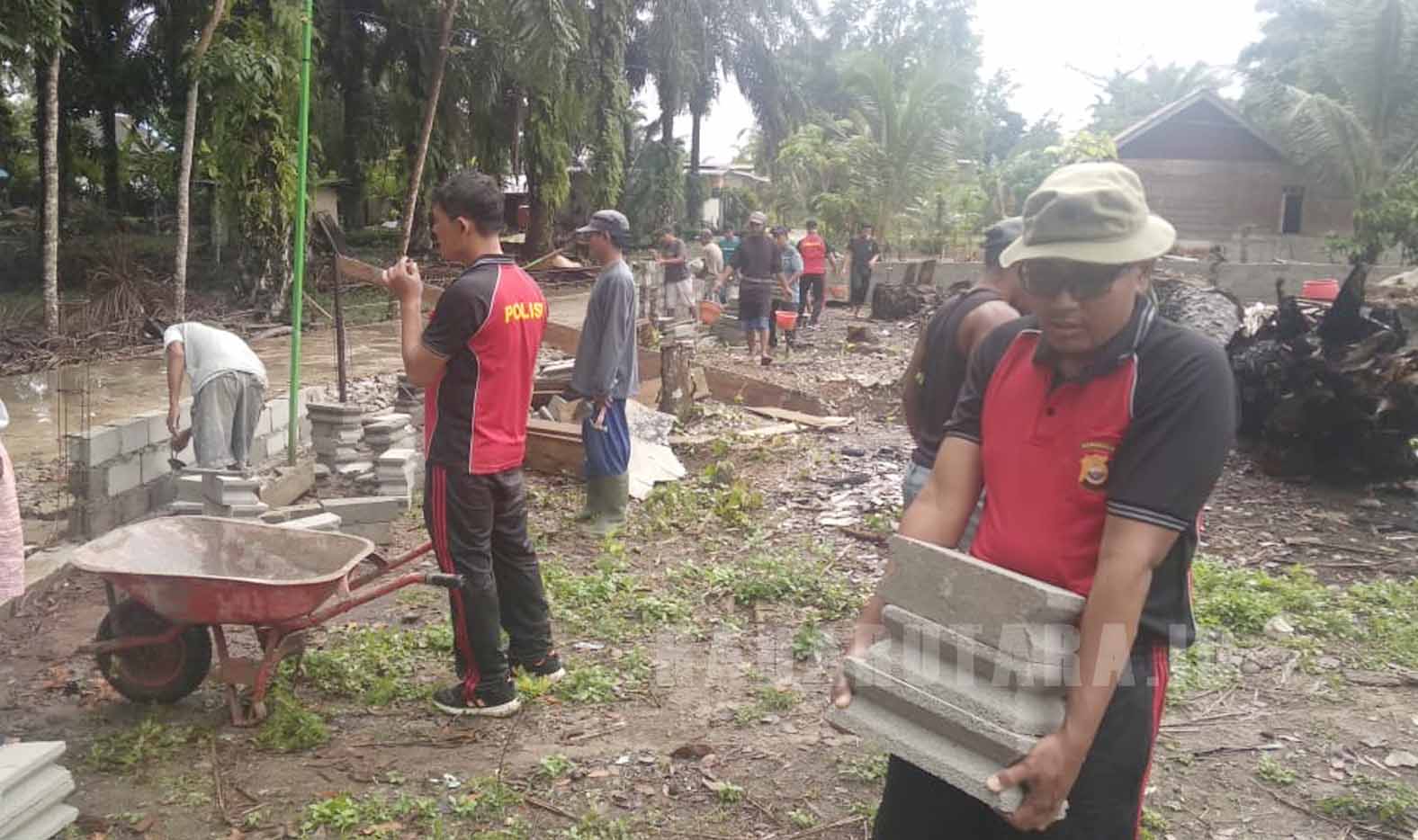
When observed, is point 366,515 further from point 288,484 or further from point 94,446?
point 94,446

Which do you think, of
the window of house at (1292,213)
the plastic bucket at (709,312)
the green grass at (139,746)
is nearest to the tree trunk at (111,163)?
the plastic bucket at (709,312)

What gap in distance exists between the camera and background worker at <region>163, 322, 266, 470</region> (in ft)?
18.9

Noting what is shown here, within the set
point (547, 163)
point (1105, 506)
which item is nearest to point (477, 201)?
point (1105, 506)

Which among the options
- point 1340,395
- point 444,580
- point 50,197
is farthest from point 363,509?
point 50,197

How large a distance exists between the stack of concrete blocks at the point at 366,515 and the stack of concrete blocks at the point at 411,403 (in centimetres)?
192

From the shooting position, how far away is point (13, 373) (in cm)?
1042

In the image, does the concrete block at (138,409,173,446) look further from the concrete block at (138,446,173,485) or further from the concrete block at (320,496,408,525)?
the concrete block at (320,496,408,525)

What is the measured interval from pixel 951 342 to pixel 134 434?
4704mm

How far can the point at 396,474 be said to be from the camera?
6.48 metres

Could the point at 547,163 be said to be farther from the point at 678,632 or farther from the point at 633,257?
the point at 678,632

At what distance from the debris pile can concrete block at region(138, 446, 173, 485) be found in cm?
701

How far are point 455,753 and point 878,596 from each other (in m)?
2.23

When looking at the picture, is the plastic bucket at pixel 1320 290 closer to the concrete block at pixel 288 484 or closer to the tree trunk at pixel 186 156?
the concrete block at pixel 288 484

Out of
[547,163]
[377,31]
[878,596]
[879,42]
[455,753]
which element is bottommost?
[455,753]
